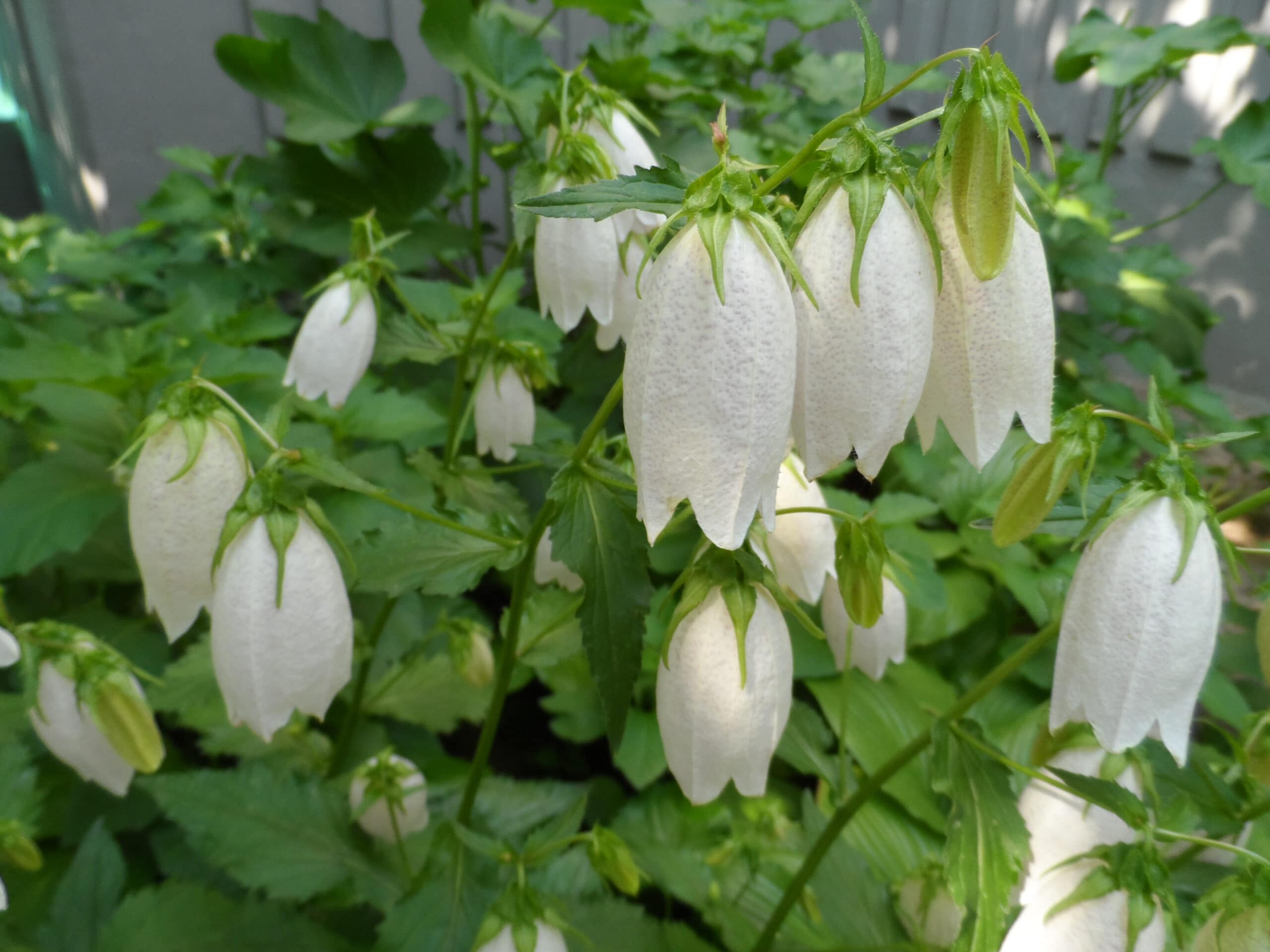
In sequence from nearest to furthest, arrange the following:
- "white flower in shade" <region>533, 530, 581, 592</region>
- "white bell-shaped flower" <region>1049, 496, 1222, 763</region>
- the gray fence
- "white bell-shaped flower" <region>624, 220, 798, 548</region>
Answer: "white bell-shaped flower" <region>624, 220, 798, 548</region>
"white bell-shaped flower" <region>1049, 496, 1222, 763</region>
"white flower in shade" <region>533, 530, 581, 592</region>
the gray fence

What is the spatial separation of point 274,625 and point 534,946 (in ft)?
1.15

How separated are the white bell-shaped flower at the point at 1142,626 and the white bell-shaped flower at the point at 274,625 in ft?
1.97

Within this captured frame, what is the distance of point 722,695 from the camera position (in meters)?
0.71

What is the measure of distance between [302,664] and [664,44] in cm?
231

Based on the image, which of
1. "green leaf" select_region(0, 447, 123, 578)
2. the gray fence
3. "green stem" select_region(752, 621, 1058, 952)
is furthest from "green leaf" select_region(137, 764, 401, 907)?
the gray fence

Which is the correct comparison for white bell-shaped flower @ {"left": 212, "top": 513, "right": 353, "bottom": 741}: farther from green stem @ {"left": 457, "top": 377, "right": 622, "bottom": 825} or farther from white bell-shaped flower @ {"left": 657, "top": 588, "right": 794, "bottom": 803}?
white bell-shaped flower @ {"left": 657, "top": 588, "right": 794, "bottom": 803}

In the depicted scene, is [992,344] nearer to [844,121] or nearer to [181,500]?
[844,121]

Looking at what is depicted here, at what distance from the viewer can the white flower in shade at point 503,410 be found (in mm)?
1242

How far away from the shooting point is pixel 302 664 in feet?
2.47

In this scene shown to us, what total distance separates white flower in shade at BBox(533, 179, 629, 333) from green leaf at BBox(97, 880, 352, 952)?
77 cm

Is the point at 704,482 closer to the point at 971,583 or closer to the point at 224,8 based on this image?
the point at 971,583

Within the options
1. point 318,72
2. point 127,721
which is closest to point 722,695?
point 127,721

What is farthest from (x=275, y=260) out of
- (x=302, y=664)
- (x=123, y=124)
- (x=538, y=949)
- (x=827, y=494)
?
(x=538, y=949)

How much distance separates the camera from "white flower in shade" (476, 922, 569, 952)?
29.1 inches
